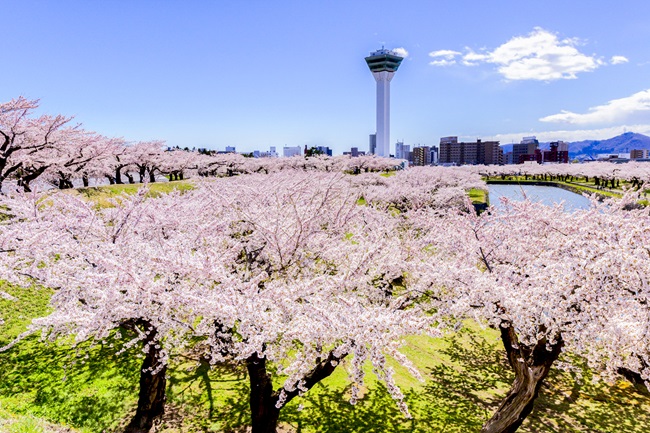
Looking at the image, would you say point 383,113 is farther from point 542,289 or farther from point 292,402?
point 542,289

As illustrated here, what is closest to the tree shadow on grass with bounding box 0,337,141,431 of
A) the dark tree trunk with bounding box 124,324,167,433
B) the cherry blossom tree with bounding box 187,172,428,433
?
the dark tree trunk with bounding box 124,324,167,433

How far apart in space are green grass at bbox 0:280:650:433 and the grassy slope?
0.03 meters

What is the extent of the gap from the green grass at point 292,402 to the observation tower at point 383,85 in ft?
529

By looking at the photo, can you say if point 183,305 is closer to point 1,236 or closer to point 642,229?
point 1,236

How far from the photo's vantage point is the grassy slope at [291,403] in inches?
378

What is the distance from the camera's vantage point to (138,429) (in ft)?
28.9

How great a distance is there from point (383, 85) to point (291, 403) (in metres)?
179

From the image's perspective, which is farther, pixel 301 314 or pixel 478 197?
pixel 478 197

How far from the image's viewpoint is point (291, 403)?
416 inches

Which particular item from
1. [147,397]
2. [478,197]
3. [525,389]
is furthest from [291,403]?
[478,197]

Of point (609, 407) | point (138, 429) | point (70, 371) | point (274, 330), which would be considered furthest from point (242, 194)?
point (609, 407)

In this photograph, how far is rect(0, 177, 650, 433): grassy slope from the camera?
9.60 m

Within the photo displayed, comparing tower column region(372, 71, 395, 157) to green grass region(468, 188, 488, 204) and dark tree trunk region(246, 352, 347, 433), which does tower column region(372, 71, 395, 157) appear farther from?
dark tree trunk region(246, 352, 347, 433)

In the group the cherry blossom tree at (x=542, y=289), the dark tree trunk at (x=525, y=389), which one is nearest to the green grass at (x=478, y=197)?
the cherry blossom tree at (x=542, y=289)
